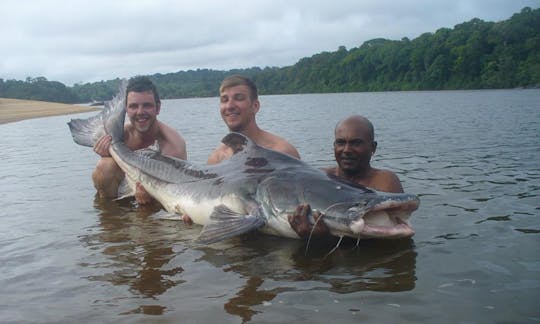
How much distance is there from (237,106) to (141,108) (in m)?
1.65

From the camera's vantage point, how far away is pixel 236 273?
402cm

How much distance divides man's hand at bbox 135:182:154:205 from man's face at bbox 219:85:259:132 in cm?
129

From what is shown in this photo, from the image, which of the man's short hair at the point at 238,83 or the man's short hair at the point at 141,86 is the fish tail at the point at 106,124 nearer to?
the man's short hair at the point at 141,86

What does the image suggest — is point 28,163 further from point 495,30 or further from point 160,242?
point 495,30

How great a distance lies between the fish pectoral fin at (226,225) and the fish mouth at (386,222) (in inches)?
33.2

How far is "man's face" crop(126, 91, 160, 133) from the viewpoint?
284 inches

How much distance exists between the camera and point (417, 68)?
77.8 metres

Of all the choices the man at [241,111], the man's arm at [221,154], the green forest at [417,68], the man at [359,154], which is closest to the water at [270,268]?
the man at [359,154]

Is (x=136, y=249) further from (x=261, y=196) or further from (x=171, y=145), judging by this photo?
(x=171, y=145)

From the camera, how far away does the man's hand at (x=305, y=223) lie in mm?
4160

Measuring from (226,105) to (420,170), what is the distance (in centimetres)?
405

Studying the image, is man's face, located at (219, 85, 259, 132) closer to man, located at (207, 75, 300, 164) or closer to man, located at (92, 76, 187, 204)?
man, located at (207, 75, 300, 164)

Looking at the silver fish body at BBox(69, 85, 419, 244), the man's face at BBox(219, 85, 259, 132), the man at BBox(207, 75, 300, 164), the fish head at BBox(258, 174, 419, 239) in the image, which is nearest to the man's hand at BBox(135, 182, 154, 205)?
the silver fish body at BBox(69, 85, 419, 244)

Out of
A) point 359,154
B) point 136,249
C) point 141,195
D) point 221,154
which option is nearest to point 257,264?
point 136,249
